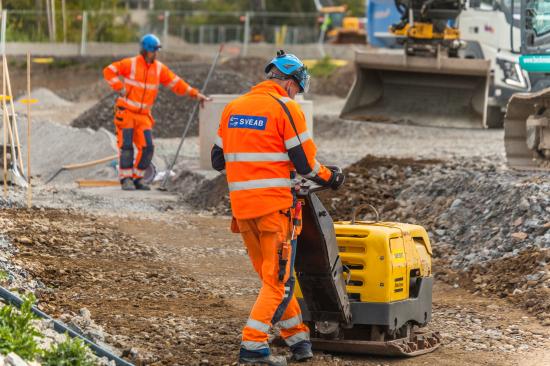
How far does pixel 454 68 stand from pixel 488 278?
987cm

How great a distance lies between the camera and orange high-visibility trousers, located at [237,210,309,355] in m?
7.12

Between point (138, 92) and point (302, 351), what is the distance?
8277mm

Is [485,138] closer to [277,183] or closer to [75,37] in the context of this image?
[277,183]

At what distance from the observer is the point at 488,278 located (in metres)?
10.5

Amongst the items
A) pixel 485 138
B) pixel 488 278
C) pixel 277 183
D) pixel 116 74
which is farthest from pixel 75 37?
pixel 277 183

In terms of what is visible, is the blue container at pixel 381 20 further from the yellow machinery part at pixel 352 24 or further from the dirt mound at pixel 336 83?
the yellow machinery part at pixel 352 24

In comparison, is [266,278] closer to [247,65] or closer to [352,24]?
[247,65]

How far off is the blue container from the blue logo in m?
25.5

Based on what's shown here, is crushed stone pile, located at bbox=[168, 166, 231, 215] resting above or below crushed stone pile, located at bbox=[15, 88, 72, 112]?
above

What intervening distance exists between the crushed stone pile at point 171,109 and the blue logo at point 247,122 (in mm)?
15121

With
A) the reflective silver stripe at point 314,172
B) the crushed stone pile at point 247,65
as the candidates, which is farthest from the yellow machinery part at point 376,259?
the crushed stone pile at point 247,65

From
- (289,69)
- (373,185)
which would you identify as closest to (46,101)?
(373,185)

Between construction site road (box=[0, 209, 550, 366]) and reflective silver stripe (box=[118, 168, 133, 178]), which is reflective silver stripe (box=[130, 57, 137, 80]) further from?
construction site road (box=[0, 209, 550, 366])

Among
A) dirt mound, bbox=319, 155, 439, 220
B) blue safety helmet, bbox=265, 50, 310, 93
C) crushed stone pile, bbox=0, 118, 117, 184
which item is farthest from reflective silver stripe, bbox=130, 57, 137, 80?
blue safety helmet, bbox=265, 50, 310, 93
